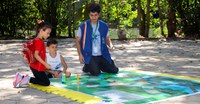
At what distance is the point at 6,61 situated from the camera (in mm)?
8781

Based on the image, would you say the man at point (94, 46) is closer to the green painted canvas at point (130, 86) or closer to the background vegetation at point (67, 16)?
the green painted canvas at point (130, 86)

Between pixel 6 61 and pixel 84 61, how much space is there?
3032mm

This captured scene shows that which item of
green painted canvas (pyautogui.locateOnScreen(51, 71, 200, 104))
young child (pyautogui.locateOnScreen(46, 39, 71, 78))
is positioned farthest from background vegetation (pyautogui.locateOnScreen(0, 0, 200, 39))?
green painted canvas (pyautogui.locateOnScreen(51, 71, 200, 104))

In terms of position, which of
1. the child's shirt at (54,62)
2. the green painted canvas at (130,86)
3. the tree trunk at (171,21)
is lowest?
the green painted canvas at (130,86)

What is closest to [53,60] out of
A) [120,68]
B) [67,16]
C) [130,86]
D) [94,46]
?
[94,46]

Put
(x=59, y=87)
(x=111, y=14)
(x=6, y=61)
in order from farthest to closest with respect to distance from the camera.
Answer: (x=111, y=14) → (x=6, y=61) → (x=59, y=87)

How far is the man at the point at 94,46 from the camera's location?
21.5ft

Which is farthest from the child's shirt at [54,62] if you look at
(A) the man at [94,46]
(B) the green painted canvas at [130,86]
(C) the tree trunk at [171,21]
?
(C) the tree trunk at [171,21]

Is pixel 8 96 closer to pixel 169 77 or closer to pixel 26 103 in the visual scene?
pixel 26 103

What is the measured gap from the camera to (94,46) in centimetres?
670

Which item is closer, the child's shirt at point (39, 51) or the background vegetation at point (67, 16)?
the child's shirt at point (39, 51)

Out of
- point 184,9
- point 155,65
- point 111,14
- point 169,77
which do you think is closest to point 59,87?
point 169,77

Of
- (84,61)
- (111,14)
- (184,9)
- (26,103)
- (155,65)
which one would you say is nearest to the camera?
(26,103)

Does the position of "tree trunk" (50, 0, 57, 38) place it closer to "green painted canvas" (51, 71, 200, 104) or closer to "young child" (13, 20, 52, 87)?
"green painted canvas" (51, 71, 200, 104)
